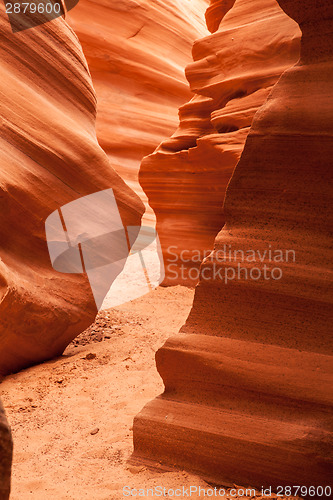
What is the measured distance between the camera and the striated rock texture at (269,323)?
1.94 m

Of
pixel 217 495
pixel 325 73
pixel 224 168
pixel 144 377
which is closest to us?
pixel 217 495

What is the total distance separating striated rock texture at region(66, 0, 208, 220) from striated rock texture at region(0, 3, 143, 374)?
5.32 metres

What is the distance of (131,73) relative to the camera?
32.3ft

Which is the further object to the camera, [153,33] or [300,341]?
[153,33]

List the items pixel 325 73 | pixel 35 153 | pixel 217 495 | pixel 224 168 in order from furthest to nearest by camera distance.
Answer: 1. pixel 224 168
2. pixel 35 153
3. pixel 325 73
4. pixel 217 495

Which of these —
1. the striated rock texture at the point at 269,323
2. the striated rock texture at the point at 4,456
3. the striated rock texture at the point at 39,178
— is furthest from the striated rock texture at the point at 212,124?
the striated rock texture at the point at 4,456

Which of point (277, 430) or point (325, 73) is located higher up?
point (325, 73)

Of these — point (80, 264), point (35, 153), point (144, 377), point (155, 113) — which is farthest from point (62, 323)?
point (155, 113)

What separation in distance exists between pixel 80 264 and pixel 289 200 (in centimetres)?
211

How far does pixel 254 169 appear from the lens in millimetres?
2225

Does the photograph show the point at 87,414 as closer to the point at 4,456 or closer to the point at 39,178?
the point at 39,178

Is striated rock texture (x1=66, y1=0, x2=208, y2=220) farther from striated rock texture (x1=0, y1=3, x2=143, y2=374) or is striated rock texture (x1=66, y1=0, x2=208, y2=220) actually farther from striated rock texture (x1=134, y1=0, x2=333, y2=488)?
striated rock texture (x1=134, y1=0, x2=333, y2=488)

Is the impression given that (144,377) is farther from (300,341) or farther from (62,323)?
(300,341)

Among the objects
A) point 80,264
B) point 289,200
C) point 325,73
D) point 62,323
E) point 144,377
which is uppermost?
point 325,73
